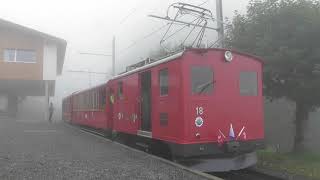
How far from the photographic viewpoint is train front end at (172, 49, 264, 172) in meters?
11.6

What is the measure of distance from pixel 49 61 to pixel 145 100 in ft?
91.7

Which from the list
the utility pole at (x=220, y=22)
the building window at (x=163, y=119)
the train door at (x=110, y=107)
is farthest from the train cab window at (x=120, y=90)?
the building window at (x=163, y=119)

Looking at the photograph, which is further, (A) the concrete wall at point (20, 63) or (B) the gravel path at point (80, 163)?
(A) the concrete wall at point (20, 63)

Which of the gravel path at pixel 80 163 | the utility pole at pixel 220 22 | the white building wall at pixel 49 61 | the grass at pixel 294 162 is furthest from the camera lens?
the white building wall at pixel 49 61

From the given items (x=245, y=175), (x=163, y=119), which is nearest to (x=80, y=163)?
(x=163, y=119)

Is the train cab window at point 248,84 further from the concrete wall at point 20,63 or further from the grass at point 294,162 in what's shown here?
the concrete wall at point 20,63

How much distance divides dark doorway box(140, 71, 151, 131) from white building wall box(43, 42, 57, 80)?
2757 centimetres

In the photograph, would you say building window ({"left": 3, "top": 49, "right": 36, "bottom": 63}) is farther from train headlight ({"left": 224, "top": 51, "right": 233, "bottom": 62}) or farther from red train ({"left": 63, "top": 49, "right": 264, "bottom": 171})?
train headlight ({"left": 224, "top": 51, "right": 233, "bottom": 62})

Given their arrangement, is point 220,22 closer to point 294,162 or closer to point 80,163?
point 294,162

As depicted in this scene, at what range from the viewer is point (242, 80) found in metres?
12.6

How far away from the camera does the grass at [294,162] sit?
12.8 metres

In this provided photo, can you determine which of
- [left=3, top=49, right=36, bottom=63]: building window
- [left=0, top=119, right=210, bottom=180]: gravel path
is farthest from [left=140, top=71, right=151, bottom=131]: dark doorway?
[left=3, top=49, right=36, bottom=63]: building window

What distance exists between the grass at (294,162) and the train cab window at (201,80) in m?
3.24

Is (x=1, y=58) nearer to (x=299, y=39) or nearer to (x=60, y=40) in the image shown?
(x=60, y=40)
